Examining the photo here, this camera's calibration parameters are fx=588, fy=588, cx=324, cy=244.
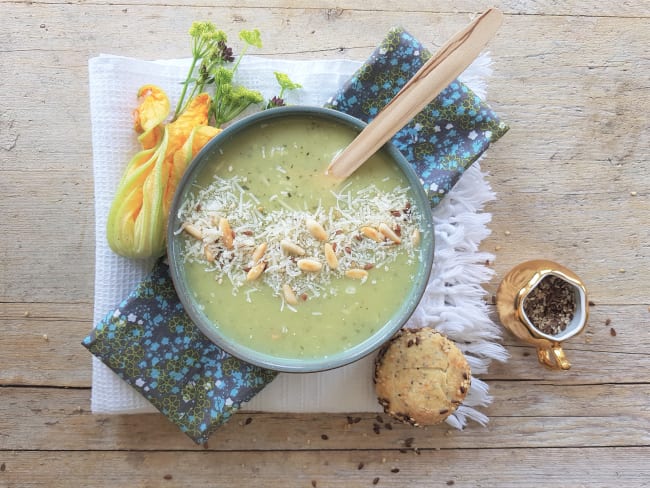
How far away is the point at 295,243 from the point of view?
5.08ft

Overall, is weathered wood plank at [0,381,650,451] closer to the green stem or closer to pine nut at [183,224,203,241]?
pine nut at [183,224,203,241]

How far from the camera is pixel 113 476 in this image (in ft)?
6.38

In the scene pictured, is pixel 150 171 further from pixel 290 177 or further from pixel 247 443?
pixel 247 443

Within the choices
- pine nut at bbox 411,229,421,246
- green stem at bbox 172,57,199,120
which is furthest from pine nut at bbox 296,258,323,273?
green stem at bbox 172,57,199,120

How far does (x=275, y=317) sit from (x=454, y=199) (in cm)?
70

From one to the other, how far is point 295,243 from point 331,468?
869 millimetres

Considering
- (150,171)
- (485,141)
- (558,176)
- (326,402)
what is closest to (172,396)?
(326,402)

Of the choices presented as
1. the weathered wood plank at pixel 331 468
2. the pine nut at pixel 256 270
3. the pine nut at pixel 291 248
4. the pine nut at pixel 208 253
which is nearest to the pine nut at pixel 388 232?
the pine nut at pixel 291 248

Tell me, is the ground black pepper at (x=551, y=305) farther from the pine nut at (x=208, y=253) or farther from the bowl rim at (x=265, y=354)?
the pine nut at (x=208, y=253)

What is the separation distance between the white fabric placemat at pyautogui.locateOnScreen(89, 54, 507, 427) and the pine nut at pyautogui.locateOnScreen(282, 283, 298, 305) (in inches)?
15.9

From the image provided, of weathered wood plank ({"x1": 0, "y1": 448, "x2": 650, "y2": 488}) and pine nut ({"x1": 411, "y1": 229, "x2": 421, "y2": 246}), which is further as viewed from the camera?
weathered wood plank ({"x1": 0, "y1": 448, "x2": 650, "y2": 488})

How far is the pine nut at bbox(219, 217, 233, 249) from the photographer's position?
5.06ft

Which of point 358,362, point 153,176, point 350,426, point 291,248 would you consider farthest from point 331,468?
point 153,176

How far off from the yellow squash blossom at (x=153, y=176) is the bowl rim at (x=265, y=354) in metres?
0.10
